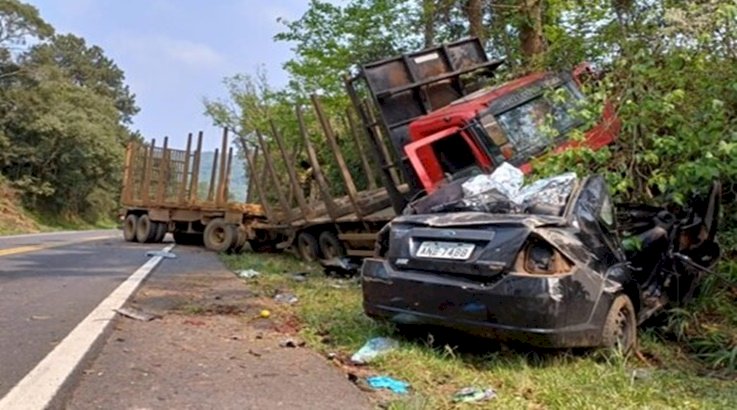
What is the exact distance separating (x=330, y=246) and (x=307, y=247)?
0.88m

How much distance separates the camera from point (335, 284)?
339 inches

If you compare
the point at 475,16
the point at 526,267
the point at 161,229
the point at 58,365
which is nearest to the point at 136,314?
the point at 58,365

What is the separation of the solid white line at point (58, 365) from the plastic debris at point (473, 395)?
2.19m

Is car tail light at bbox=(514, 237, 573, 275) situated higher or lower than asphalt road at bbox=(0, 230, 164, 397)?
higher

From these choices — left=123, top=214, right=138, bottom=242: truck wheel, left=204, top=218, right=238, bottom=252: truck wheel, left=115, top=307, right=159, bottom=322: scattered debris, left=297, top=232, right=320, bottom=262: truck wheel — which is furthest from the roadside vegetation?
left=115, top=307, right=159, bottom=322: scattered debris

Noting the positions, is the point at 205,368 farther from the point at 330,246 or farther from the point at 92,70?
the point at 92,70

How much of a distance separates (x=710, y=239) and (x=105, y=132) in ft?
153

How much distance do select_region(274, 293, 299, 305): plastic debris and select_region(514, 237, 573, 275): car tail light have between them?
3519mm

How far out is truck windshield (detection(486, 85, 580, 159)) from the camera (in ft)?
24.4

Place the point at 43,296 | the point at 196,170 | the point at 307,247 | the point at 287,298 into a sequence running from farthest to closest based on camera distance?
the point at 196,170 < the point at 307,247 < the point at 287,298 < the point at 43,296

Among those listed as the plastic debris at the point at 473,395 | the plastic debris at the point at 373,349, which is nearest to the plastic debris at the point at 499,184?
the plastic debris at the point at 373,349

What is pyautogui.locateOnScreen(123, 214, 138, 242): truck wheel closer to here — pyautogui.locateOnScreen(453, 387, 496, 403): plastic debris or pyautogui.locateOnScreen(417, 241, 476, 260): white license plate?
pyautogui.locateOnScreen(417, 241, 476, 260): white license plate

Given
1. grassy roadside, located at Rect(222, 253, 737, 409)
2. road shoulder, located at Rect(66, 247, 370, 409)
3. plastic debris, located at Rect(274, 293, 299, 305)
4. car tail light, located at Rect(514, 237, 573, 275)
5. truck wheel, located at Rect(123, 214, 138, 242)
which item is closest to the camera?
road shoulder, located at Rect(66, 247, 370, 409)

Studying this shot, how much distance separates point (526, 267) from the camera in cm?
407
